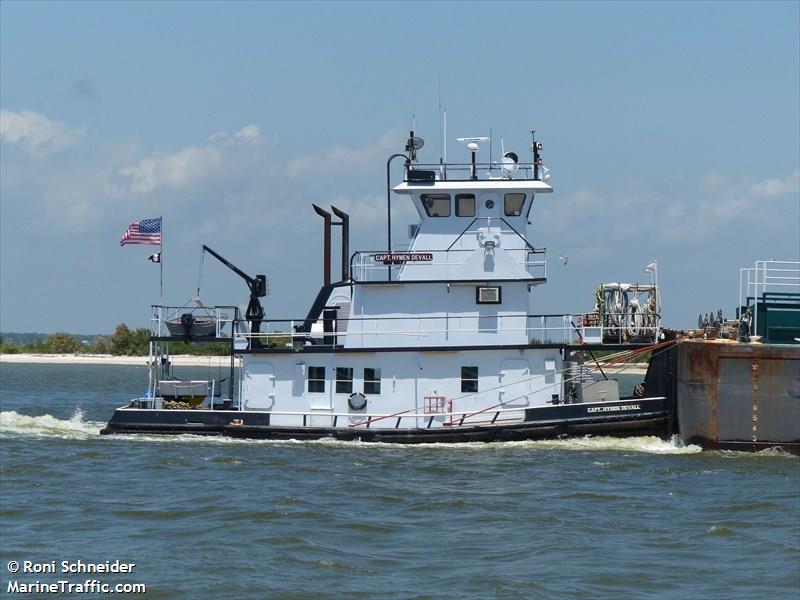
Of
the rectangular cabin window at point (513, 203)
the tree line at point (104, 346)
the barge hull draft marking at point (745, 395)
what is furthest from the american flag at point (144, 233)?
the tree line at point (104, 346)

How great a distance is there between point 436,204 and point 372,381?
411 cm

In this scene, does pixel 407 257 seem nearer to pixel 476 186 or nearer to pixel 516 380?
pixel 476 186

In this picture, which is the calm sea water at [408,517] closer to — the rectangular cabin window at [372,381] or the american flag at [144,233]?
the rectangular cabin window at [372,381]

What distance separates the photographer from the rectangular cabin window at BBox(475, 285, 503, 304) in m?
25.4

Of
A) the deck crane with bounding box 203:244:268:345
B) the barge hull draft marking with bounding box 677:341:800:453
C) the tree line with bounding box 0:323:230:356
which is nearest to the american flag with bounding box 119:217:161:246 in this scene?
the deck crane with bounding box 203:244:268:345

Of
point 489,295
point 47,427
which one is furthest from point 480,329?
point 47,427

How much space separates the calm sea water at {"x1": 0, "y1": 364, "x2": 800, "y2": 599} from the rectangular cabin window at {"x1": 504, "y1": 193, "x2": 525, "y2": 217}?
5183 millimetres

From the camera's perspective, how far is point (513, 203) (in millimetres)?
25938

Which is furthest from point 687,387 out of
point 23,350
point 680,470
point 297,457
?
point 23,350

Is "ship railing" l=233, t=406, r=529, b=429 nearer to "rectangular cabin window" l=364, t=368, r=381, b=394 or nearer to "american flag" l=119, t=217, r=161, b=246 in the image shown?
"rectangular cabin window" l=364, t=368, r=381, b=394

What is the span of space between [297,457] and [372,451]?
1591 millimetres

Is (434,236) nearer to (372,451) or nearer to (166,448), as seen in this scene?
(372,451)

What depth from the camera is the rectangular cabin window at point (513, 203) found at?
2589 centimetres

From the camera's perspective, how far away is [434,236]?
25.9 meters
